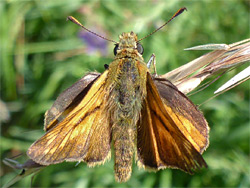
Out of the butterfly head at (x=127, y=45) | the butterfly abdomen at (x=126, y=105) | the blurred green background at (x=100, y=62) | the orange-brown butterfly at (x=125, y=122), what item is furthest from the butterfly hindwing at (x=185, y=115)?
the blurred green background at (x=100, y=62)

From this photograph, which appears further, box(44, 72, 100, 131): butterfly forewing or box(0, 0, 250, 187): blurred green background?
box(0, 0, 250, 187): blurred green background

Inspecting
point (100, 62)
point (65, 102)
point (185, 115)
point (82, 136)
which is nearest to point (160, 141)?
point (185, 115)

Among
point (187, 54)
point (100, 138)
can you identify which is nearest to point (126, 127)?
point (100, 138)

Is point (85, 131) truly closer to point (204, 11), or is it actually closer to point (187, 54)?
point (187, 54)

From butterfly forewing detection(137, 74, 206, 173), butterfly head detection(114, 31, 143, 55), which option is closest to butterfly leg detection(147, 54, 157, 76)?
butterfly head detection(114, 31, 143, 55)

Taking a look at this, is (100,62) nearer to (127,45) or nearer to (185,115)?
(127,45)

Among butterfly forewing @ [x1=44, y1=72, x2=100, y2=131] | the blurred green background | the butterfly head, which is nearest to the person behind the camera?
butterfly forewing @ [x1=44, y1=72, x2=100, y2=131]

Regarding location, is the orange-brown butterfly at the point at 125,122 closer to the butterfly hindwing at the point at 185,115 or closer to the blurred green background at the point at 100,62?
the butterfly hindwing at the point at 185,115

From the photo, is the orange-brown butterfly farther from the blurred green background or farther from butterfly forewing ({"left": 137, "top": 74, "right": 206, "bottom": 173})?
the blurred green background

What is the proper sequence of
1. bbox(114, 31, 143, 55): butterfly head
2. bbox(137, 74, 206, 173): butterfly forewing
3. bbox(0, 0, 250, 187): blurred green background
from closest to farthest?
1. bbox(137, 74, 206, 173): butterfly forewing
2. bbox(114, 31, 143, 55): butterfly head
3. bbox(0, 0, 250, 187): blurred green background
